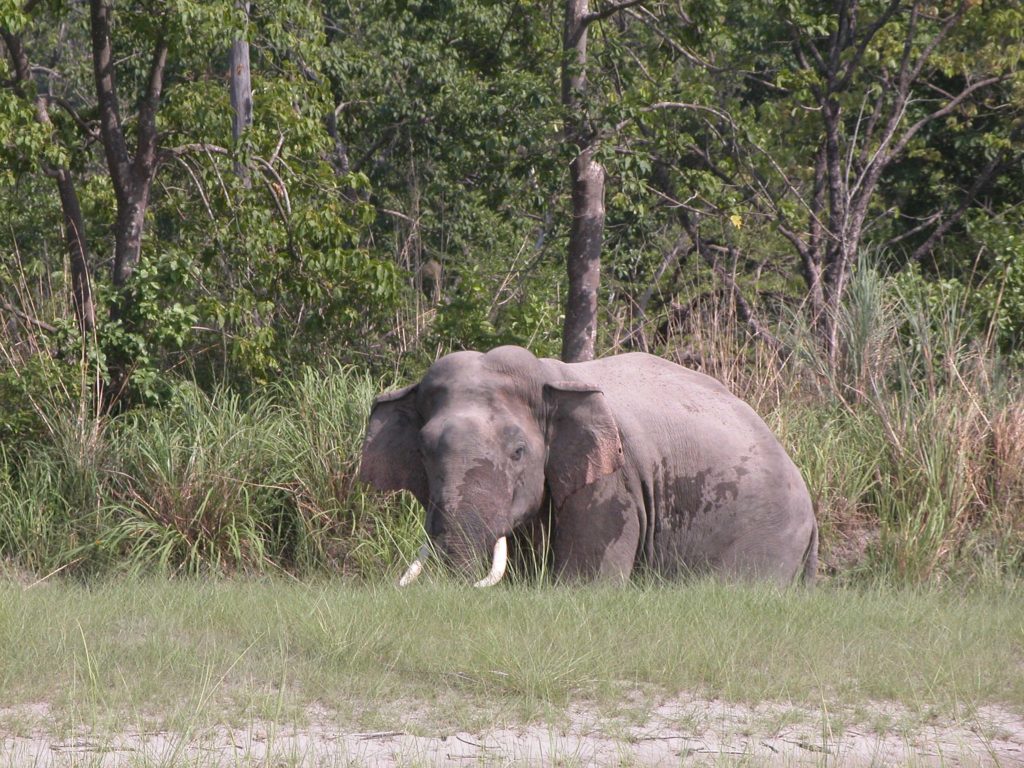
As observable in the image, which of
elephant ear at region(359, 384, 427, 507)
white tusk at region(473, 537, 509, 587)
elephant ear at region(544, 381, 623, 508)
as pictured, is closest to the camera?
white tusk at region(473, 537, 509, 587)

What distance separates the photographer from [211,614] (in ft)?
22.1

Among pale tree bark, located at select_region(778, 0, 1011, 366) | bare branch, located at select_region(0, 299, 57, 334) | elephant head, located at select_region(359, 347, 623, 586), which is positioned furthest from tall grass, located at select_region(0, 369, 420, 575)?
pale tree bark, located at select_region(778, 0, 1011, 366)

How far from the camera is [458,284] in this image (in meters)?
13.2

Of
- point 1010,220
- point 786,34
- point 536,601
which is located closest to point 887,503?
point 536,601

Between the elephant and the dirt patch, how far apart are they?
6.88 ft

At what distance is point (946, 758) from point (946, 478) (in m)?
5.19

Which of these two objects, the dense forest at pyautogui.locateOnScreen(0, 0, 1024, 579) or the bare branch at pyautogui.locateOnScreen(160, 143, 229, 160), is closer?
the dense forest at pyautogui.locateOnScreen(0, 0, 1024, 579)

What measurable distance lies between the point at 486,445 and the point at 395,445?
76 cm

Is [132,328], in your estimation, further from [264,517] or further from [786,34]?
[786,34]

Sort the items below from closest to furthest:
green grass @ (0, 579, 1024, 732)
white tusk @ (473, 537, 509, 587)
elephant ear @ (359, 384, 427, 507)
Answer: green grass @ (0, 579, 1024, 732), white tusk @ (473, 537, 509, 587), elephant ear @ (359, 384, 427, 507)

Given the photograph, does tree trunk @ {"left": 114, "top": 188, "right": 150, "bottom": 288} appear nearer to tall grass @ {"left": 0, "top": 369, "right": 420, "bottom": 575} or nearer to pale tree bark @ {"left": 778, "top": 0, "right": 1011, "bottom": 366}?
tall grass @ {"left": 0, "top": 369, "right": 420, "bottom": 575}

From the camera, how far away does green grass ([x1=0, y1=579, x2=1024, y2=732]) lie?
5.52m

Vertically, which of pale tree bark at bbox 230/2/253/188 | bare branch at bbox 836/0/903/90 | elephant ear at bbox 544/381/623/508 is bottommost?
elephant ear at bbox 544/381/623/508

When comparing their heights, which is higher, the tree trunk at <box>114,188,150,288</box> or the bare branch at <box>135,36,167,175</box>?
the bare branch at <box>135,36,167,175</box>
